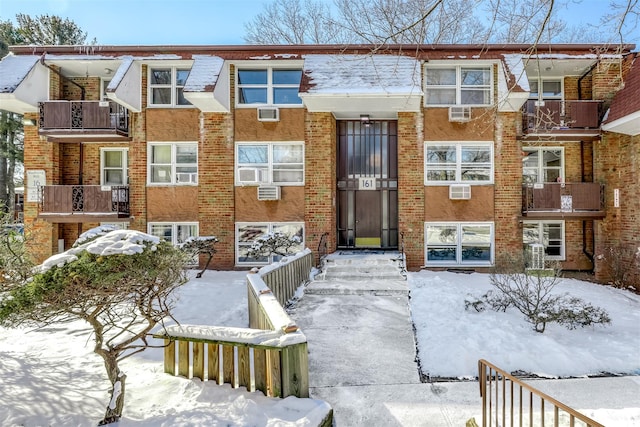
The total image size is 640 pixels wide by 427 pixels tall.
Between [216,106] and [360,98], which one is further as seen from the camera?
[216,106]

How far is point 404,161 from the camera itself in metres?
11.9

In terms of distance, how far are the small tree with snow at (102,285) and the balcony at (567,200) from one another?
11662 mm

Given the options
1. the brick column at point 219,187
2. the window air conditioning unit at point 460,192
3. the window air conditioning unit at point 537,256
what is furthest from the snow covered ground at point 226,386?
the window air conditioning unit at point 460,192

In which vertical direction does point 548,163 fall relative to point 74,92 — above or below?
below

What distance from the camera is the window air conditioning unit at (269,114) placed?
11.9 meters

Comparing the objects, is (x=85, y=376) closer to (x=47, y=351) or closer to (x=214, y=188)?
(x=47, y=351)

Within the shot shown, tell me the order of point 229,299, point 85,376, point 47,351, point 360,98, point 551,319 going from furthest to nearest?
1. point 360,98
2. point 229,299
3. point 551,319
4. point 47,351
5. point 85,376

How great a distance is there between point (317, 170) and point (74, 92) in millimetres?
9654

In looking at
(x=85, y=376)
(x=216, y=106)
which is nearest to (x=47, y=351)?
(x=85, y=376)

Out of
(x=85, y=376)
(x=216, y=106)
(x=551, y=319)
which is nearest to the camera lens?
(x=85, y=376)

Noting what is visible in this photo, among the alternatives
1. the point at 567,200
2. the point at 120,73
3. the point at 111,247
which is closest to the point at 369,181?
the point at 567,200

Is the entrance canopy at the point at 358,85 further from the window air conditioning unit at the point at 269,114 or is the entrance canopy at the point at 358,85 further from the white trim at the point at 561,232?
the white trim at the point at 561,232

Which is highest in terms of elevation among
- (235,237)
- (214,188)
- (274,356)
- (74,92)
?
(74,92)

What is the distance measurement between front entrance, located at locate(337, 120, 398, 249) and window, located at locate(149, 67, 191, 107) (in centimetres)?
602
